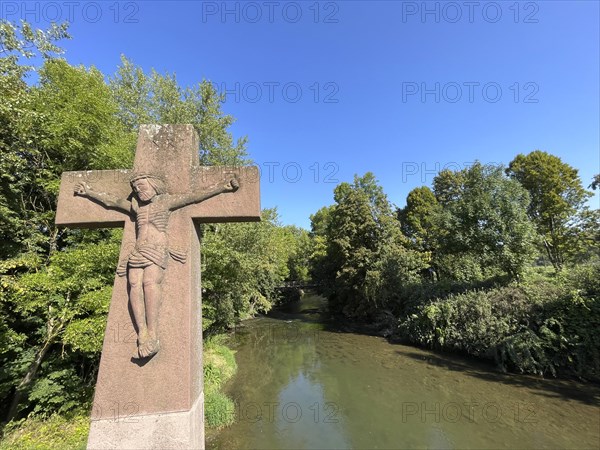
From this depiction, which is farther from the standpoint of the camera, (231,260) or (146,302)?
(231,260)

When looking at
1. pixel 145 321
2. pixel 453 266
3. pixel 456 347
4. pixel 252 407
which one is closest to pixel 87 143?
pixel 145 321

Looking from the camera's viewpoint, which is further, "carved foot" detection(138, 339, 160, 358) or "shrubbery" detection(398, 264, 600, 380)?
"shrubbery" detection(398, 264, 600, 380)

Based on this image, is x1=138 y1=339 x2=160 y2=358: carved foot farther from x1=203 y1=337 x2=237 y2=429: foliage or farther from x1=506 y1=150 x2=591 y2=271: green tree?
x1=506 y1=150 x2=591 y2=271: green tree

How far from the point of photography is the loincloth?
2533mm

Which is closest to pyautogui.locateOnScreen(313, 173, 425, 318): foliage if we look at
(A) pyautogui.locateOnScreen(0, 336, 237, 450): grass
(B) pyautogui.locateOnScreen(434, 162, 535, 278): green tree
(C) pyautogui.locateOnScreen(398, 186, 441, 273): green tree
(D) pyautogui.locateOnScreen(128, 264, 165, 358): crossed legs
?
(B) pyautogui.locateOnScreen(434, 162, 535, 278): green tree

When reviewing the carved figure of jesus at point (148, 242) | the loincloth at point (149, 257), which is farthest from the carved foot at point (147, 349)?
the loincloth at point (149, 257)

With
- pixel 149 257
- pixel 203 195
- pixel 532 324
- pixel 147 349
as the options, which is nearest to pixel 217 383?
pixel 147 349

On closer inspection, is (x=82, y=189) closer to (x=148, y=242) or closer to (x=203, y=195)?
(x=148, y=242)

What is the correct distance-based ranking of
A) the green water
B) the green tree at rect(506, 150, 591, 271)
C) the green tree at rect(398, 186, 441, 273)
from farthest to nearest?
the green tree at rect(398, 186, 441, 273)
the green tree at rect(506, 150, 591, 271)
the green water

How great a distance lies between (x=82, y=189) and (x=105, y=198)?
31 centimetres

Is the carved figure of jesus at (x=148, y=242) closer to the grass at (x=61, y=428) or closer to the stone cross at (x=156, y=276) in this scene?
the stone cross at (x=156, y=276)

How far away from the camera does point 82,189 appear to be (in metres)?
3.02

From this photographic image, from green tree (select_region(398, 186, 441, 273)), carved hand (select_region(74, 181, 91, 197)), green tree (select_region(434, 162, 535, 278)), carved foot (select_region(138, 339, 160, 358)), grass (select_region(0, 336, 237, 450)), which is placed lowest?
grass (select_region(0, 336, 237, 450))

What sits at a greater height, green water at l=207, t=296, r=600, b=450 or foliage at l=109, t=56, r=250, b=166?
foliage at l=109, t=56, r=250, b=166
